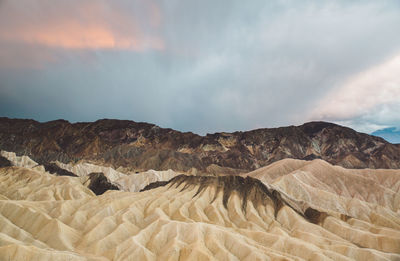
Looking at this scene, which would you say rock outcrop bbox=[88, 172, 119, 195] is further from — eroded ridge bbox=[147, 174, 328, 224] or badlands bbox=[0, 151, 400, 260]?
eroded ridge bbox=[147, 174, 328, 224]

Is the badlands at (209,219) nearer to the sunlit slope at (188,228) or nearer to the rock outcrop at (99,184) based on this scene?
the sunlit slope at (188,228)

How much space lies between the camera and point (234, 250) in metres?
54.7

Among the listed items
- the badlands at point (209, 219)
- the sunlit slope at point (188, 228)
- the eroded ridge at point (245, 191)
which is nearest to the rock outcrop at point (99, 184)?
the badlands at point (209, 219)

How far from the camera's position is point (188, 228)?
61562mm

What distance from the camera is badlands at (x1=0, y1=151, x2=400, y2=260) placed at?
54.3 m

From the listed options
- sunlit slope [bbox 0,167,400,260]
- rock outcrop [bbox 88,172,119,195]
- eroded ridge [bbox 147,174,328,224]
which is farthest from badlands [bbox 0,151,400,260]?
rock outcrop [bbox 88,172,119,195]

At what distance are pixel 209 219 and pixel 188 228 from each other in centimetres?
2310

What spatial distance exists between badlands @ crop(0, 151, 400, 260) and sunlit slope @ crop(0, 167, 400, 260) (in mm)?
246

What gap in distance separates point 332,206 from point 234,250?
60964 millimetres

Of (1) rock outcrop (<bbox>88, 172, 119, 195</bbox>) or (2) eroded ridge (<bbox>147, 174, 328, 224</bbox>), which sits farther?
(1) rock outcrop (<bbox>88, 172, 119, 195</bbox>)

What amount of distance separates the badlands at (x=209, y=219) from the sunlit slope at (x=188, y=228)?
0.81 feet

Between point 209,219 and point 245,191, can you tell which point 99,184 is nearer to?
point 209,219

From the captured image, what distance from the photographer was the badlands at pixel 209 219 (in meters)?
54.3

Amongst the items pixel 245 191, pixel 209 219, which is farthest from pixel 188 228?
pixel 245 191
